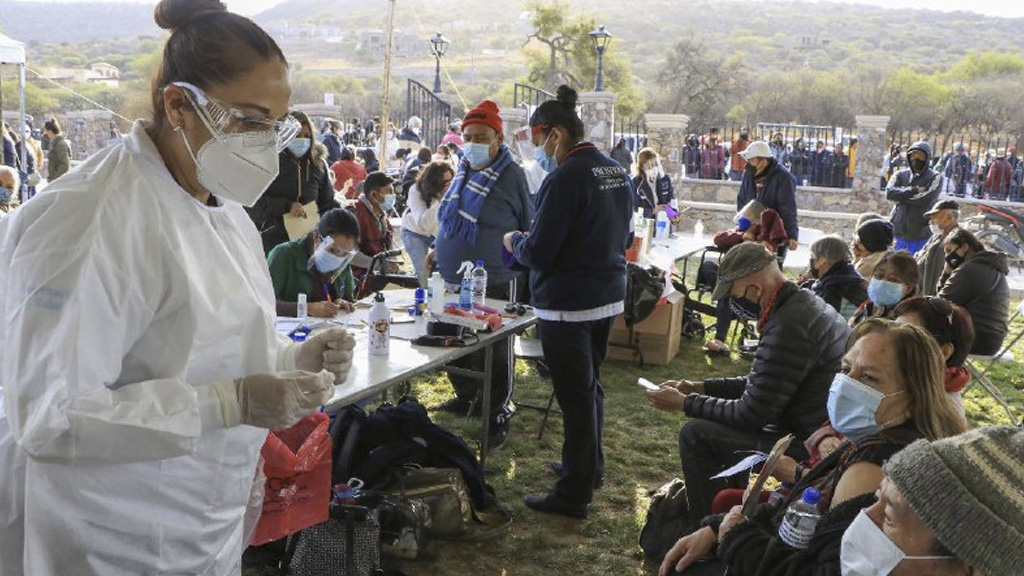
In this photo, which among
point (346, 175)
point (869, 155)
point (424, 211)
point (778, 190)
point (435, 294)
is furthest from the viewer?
point (869, 155)

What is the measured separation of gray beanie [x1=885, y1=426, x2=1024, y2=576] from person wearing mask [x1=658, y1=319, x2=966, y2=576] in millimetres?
556

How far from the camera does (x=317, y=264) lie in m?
4.37

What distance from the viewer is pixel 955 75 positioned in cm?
4994

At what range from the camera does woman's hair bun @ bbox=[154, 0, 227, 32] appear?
4.74 feet

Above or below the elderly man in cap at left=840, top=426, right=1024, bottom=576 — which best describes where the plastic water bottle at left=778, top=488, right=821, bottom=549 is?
below

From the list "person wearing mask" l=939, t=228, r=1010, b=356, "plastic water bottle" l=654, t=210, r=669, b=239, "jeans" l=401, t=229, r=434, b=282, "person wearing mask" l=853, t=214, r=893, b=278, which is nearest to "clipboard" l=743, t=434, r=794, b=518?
"person wearing mask" l=939, t=228, r=1010, b=356

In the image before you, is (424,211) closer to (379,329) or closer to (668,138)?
(379,329)

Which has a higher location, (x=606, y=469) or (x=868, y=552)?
(x=868, y=552)

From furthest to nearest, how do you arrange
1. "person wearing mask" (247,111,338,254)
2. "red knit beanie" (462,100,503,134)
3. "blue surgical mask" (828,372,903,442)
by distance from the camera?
"person wearing mask" (247,111,338,254) < "red knit beanie" (462,100,503,134) < "blue surgical mask" (828,372,903,442)

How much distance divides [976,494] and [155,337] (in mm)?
1347

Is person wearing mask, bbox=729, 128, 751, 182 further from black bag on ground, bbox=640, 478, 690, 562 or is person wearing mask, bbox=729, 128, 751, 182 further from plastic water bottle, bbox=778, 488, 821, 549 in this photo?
plastic water bottle, bbox=778, 488, 821, 549

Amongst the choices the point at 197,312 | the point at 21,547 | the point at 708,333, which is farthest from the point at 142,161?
the point at 708,333

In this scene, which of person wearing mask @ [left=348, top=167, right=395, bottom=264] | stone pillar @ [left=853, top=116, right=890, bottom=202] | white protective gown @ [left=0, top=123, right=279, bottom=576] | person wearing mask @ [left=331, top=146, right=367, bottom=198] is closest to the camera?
white protective gown @ [left=0, top=123, right=279, bottom=576]

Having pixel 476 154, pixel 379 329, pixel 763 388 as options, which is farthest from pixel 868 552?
pixel 476 154
